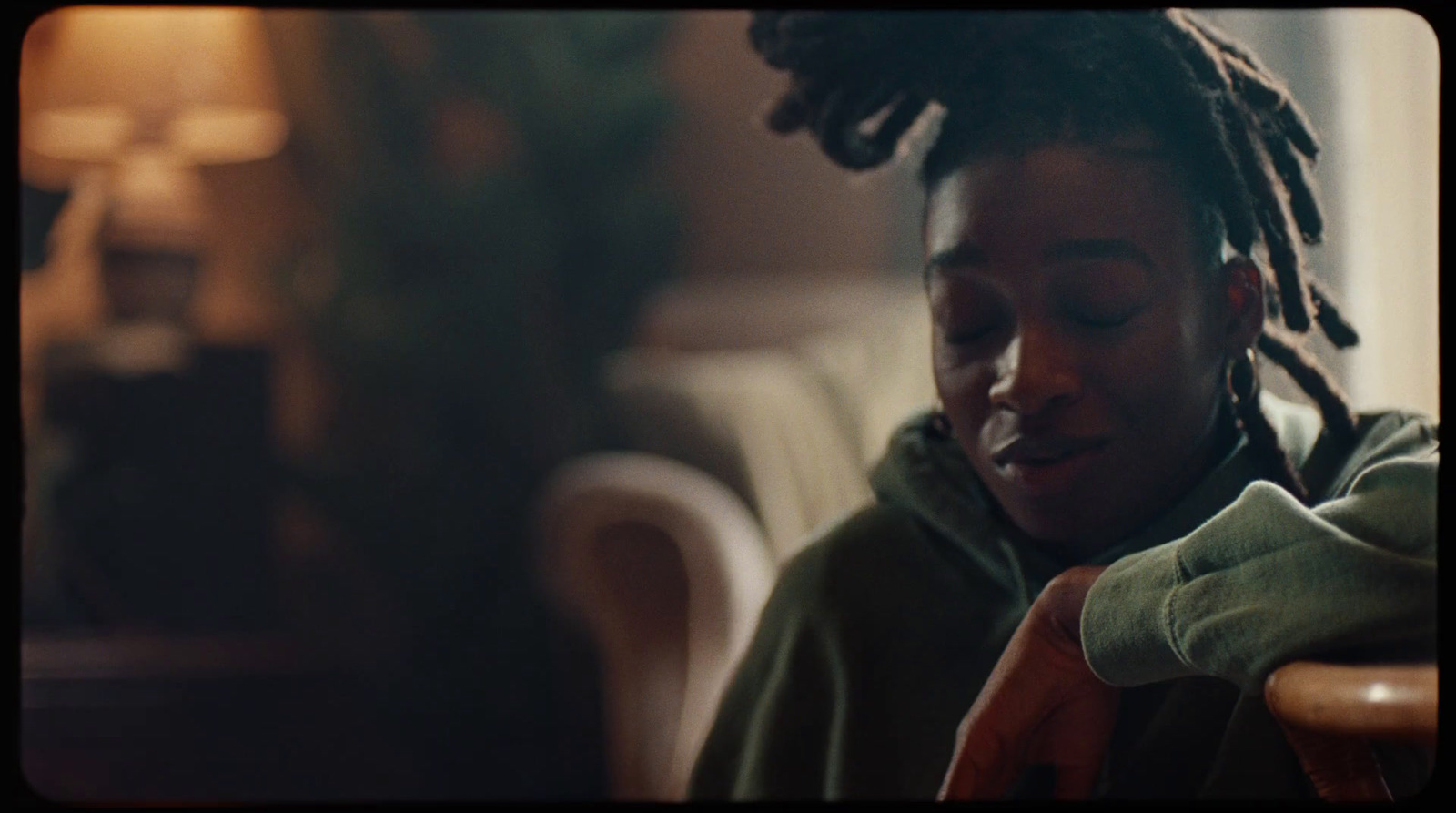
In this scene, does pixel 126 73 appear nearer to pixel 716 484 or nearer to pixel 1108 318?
pixel 716 484

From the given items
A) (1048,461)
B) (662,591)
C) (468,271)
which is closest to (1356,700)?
(1048,461)

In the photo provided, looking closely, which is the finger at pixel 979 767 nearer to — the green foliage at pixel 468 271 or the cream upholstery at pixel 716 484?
the cream upholstery at pixel 716 484

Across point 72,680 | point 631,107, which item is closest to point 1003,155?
point 72,680

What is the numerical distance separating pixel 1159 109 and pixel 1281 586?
14 centimetres

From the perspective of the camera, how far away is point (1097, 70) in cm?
35

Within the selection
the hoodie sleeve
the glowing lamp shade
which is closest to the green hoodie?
the hoodie sleeve

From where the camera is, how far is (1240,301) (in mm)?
355

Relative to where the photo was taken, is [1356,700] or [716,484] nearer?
[1356,700]

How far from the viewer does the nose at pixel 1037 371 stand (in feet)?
1.15

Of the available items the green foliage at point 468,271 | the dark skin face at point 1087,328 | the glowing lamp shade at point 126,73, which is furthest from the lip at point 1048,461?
the green foliage at point 468,271

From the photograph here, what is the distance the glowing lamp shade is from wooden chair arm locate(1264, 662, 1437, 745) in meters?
0.43

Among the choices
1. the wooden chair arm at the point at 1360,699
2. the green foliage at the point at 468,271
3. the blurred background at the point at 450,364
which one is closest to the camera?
the wooden chair arm at the point at 1360,699

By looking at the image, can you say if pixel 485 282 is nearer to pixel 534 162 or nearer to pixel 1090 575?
pixel 534 162

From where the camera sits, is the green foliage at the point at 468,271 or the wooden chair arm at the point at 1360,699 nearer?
the wooden chair arm at the point at 1360,699
